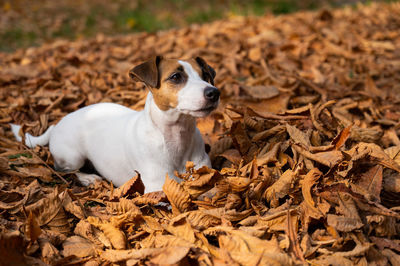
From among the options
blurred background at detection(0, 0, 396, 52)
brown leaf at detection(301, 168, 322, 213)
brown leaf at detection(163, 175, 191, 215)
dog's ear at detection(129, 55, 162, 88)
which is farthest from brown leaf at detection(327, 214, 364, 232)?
blurred background at detection(0, 0, 396, 52)

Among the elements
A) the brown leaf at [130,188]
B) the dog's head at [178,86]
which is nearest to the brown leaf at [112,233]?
the brown leaf at [130,188]

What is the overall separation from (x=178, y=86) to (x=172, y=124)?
31cm

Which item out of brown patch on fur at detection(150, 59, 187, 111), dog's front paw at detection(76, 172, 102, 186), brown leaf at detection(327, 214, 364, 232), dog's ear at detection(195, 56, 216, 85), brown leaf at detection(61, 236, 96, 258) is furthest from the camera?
dog's front paw at detection(76, 172, 102, 186)

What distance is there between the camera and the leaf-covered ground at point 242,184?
2184mm

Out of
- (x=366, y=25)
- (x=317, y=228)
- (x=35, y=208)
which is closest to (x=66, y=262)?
(x=35, y=208)

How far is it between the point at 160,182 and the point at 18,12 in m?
9.98

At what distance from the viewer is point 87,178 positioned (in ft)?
11.6

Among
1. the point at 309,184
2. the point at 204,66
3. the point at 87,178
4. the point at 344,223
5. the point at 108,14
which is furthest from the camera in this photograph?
the point at 108,14

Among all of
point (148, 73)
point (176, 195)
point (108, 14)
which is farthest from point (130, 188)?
point (108, 14)

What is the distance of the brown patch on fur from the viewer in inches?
113

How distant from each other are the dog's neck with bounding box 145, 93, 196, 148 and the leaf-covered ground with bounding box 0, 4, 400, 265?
1.08ft

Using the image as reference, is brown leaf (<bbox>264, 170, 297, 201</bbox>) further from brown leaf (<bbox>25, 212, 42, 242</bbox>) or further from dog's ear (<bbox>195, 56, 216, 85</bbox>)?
brown leaf (<bbox>25, 212, 42, 242</bbox>)

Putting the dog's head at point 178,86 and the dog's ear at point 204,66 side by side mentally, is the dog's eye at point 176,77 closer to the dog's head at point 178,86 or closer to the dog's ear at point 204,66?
the dog's head at point 178,86

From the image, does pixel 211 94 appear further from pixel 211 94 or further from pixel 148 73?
pixel 148 73
